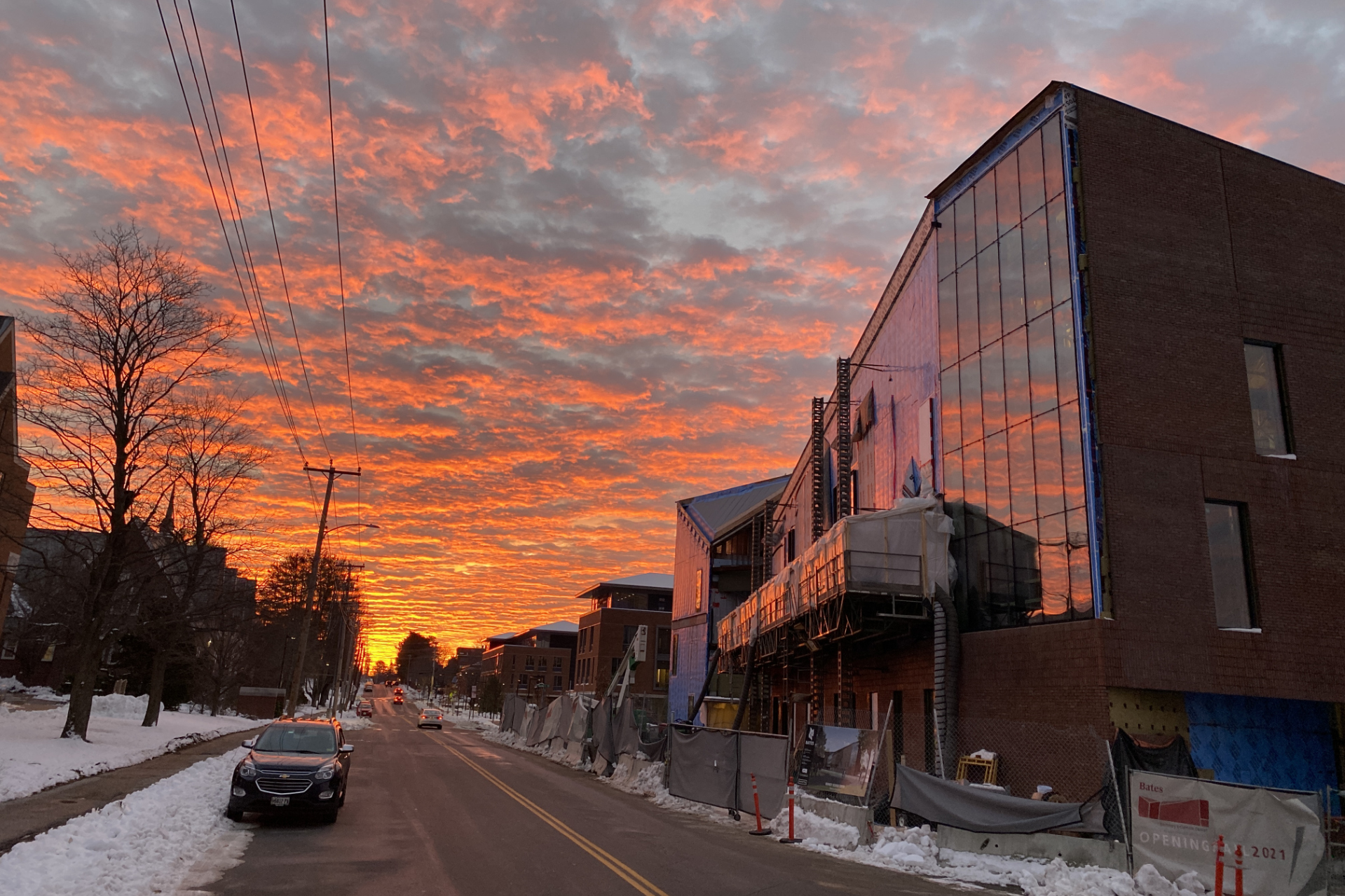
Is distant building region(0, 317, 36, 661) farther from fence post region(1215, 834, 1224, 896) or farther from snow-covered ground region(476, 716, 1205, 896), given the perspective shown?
fence post region(1215, 834, 1224, 896)

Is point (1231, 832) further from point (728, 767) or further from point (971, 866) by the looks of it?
point (728, 767)

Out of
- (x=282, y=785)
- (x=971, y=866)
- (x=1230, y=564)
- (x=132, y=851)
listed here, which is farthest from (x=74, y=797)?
(x=1230, y=564)

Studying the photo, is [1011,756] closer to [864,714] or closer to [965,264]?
[864,714]

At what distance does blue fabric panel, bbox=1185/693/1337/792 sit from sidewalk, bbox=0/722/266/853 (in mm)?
18827

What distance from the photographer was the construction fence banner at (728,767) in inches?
687

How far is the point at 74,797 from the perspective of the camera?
15.4 meters

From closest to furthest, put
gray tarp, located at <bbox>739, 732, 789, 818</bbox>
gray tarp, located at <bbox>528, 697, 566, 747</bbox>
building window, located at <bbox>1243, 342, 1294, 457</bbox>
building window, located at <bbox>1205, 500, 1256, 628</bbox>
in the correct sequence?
building window, located at <bbox>1205, 500, 1256, 628</bbox> → gray tarp, located at <bbox>739, 732, 789, 818</bbox> → building window, located at <bbox>1243, 342, 1294, 457</bbox> → gray tarp, located at <bbox>528, 697, 566, 747</bbox>

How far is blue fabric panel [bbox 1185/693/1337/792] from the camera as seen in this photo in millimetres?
16078

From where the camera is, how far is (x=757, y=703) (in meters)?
41.4

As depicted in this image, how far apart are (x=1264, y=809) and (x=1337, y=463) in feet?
36.0

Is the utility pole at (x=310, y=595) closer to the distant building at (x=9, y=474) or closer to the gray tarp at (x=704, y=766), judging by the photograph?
the distant building at (x=9, y=474)

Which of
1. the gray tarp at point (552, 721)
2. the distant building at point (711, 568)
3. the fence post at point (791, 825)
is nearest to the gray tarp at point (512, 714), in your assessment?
the gray tarp at point (552, 721)

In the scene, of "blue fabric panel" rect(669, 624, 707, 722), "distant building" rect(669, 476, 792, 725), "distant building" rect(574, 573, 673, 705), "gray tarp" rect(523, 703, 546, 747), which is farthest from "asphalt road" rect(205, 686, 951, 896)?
"distant building" rect(574, 573, 673, 705)

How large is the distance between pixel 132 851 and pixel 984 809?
1222 cm
